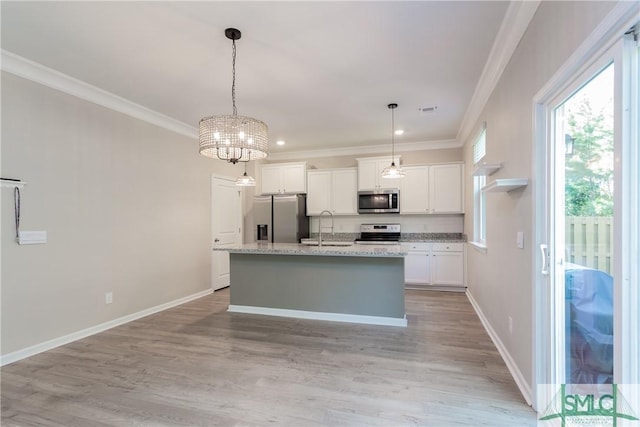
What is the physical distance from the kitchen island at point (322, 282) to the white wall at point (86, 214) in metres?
1.14

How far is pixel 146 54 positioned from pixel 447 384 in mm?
3709

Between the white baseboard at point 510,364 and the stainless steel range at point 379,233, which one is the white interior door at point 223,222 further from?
the white baseboard at point 510,364

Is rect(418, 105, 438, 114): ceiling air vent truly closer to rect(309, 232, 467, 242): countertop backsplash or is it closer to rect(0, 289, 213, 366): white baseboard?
rect(309, 232, 467, 242): countertop backsplash

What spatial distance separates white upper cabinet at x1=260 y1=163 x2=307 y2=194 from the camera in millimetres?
6086

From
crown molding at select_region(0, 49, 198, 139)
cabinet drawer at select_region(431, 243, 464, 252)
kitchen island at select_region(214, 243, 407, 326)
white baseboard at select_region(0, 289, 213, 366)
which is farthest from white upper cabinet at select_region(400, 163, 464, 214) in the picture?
white baseboard at select_region(0, 289, 213, 366)

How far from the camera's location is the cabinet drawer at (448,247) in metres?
5.16

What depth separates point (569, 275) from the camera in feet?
5.61

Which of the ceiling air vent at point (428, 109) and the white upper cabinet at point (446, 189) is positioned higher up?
the ceiling air vent at point (428, 109)

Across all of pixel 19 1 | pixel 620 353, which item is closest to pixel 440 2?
pixel 620 353

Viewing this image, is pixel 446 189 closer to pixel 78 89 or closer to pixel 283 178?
pixel 283 178

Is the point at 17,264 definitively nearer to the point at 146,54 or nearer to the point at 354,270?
the point at 146,54

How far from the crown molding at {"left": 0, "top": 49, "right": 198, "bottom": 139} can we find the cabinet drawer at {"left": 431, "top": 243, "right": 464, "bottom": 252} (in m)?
4.65

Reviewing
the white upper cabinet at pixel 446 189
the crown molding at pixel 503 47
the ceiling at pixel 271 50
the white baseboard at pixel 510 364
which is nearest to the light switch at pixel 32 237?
the ceiling at pixel 271 50

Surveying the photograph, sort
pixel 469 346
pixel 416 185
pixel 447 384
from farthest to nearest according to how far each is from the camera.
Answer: pixel 416 185 → pixel 469 346 → pixel 447 384
